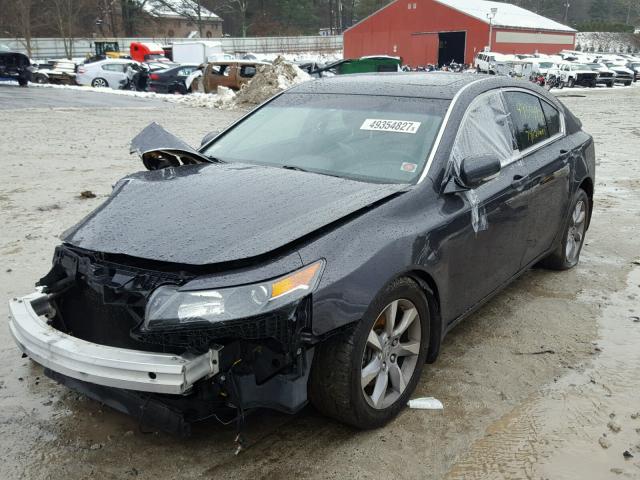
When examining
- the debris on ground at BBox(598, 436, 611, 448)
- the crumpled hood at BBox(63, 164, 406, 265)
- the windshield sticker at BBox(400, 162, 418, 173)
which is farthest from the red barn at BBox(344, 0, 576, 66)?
the debris on ground at BBox(598, 436, 611, 448)

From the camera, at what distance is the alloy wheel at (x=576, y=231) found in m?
5.28

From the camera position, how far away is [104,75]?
29.0 m

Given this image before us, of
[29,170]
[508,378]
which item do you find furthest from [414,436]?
[29,170]

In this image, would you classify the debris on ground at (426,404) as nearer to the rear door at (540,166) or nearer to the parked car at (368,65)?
the rear door at (540,166)

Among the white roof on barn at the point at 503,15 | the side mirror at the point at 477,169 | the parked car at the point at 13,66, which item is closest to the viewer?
the side mirror at the point at 477,169

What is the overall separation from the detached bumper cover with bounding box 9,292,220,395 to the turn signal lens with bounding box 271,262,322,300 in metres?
0.35

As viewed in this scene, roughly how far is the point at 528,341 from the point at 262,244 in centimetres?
227

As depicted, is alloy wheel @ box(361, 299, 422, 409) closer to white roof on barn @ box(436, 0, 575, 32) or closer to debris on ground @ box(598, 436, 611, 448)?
debris on ground @ box(598, 436, 611, 448)

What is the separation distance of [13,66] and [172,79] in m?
6.81

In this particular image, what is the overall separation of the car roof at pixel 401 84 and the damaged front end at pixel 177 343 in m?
1.83

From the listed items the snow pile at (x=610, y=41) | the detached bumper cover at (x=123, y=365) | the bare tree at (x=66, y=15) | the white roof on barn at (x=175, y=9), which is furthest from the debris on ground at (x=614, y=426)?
the snow pile at (x=610, y=41)

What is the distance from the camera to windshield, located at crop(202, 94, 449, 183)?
3582 mm

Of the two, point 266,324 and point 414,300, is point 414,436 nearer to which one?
point 414,300

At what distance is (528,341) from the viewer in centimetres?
411
